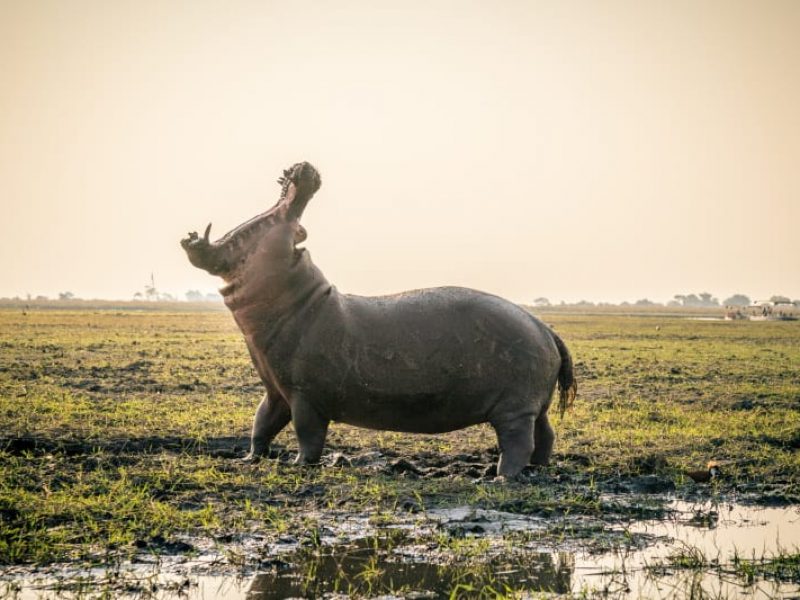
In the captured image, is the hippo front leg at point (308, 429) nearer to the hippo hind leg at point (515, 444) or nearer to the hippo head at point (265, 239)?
the hippo head at point (265, 239)

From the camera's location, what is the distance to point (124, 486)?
7992 millimetres

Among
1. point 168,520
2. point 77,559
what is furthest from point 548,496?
point 77,559

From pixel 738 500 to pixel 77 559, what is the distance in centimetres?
492

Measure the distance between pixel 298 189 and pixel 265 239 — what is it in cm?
51

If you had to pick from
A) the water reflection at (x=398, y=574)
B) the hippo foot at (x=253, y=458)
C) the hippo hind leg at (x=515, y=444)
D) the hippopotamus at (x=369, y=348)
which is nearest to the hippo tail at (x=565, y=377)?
the hippopotamus at (x=369, y=348)

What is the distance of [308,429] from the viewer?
909 centimetres

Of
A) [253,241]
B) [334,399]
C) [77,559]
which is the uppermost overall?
[253,241]

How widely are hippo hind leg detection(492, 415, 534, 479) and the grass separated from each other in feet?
0.71

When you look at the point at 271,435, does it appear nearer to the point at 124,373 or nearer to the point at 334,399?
the point at 334,399

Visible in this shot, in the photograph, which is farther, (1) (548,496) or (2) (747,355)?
(2) (747,355)

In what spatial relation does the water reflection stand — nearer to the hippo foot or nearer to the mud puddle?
the mud puddle

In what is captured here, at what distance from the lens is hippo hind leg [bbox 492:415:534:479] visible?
8.80 metres

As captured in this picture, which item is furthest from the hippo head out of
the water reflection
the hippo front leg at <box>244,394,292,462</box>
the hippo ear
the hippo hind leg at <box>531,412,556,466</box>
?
the water reflection

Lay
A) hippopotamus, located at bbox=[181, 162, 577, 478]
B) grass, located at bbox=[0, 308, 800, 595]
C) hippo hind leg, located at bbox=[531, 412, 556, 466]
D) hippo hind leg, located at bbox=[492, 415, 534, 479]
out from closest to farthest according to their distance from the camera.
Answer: grass, located at bbox=[0, 308, 800, 595] → hippo hind leg, located at bbox=[492, 415, 534, 479] → hippopotamus, located at bbox=[181, 162, 577, 478] → hippo hind leg, located at bbox=[531, 412, 556, 466]
